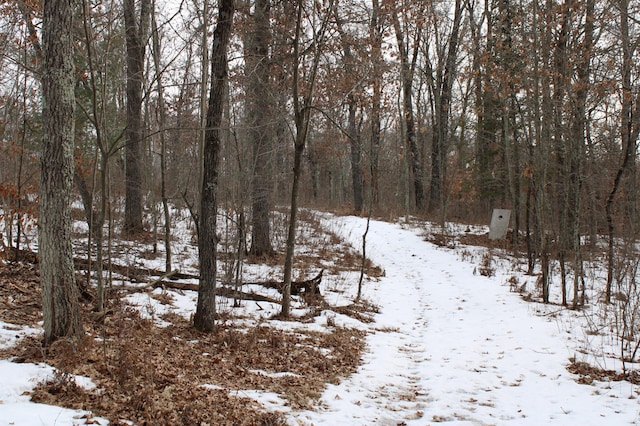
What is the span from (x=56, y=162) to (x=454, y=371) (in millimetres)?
5012

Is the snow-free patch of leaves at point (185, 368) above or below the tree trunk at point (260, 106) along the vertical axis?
below

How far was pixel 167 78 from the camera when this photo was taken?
422 inches

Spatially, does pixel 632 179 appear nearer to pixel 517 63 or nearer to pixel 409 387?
pixel 517 63

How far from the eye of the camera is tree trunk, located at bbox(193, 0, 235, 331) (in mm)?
5707

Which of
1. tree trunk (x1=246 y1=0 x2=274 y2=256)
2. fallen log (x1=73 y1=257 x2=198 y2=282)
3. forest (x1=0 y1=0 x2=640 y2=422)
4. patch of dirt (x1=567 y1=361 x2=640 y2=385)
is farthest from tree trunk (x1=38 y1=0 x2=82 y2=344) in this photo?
patch of dirt (x1=567 y1=361 x2=640 y2=385)

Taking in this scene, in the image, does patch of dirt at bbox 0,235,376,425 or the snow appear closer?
patch of dirt at bbox 0,235,376,425

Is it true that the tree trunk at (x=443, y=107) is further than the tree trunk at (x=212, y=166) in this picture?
Yes

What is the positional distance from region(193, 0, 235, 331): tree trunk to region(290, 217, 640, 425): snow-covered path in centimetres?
209

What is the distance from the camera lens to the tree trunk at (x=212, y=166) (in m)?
5.71

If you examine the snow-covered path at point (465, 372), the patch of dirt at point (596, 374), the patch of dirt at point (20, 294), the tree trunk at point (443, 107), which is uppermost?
the tree trunk at point (443, 107)

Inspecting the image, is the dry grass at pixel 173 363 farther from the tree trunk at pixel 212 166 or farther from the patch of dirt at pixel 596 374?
the patch of dirt at pixel 596 374

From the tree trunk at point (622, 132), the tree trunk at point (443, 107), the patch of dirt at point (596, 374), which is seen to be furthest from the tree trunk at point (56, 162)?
the tree trunk at point (443, 107)

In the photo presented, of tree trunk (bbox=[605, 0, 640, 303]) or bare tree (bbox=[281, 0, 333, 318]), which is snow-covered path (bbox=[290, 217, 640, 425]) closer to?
bare tree (bbox=[281, 0, 333, 318])

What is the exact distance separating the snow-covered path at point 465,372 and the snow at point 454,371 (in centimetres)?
1
